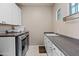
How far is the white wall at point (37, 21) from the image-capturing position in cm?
663

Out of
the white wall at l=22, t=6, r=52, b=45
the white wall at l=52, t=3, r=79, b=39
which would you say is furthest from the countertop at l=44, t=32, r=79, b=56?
the white wall at l=22, t=6, r=52, b=45

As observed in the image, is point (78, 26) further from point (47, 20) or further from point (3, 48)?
point (47, 20)

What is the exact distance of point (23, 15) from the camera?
6648 mm

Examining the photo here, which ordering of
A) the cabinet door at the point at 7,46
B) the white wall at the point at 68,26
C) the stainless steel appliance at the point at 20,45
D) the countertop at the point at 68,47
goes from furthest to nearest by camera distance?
the stainless steel appliance at the point at 20,45 < the cabinet door at the point at 7,46 < the white wall at the point at 68,26 < the countertop at the point at 68,47

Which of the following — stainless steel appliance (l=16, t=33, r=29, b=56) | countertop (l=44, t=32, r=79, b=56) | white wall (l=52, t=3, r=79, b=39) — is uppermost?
white wall (l=52, t=3, r=79, b=39)

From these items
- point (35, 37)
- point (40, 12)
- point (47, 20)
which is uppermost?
point (40, 12)

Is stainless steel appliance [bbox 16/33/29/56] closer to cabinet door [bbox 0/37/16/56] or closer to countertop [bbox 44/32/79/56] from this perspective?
cabinet door [bbox 0/37/16/56]

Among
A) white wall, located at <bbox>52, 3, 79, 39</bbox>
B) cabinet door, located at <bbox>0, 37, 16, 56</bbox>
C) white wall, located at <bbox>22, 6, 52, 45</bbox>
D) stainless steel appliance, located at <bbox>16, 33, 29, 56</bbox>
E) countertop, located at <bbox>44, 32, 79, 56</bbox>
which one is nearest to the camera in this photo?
countertop, located at <bbox>44, 32, 79, 56</bbox>

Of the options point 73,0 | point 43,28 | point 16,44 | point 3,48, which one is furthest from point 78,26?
point 43,28

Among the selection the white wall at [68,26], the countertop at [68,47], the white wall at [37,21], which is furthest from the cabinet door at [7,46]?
the white wall at [37,21]

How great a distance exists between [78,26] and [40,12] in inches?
177

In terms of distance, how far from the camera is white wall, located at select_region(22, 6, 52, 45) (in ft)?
21.8

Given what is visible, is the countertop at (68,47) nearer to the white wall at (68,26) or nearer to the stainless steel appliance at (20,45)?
the white wall at (68,26)

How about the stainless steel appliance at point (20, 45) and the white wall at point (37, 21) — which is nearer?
the stainless steel appliance at point (20, 45)
